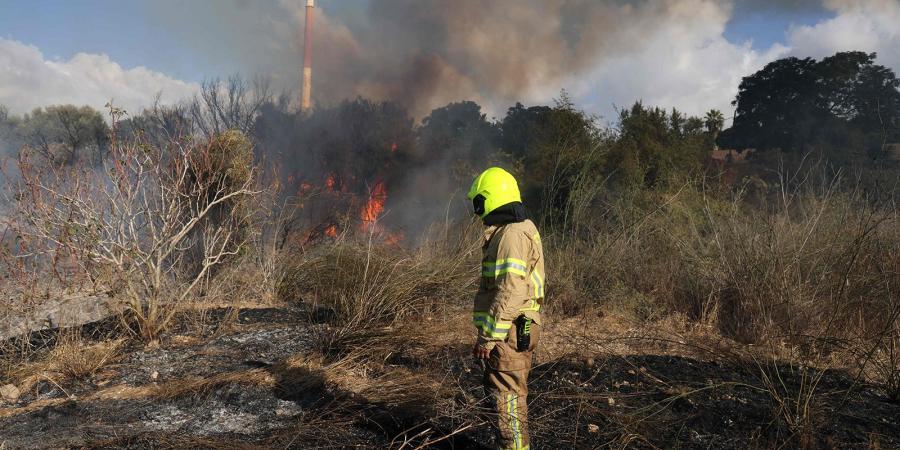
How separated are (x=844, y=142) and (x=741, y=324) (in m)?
17.2

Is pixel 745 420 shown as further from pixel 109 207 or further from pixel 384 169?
pixel 384 169

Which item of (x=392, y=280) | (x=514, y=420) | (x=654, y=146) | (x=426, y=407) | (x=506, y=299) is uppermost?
(x=654, y=146)

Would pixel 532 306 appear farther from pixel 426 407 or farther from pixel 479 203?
pixel 426 407

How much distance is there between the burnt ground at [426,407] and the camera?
355 cm

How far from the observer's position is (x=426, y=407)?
4.09 meters

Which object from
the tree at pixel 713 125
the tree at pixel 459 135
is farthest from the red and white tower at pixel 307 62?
the tree at pixel 713 125

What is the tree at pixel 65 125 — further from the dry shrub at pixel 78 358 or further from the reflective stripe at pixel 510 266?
the reflective stripe at pixel 510 266

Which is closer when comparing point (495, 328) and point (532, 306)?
point (495, 328)

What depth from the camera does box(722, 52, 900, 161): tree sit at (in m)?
20.3

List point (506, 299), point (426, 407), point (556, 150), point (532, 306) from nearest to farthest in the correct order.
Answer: point (506, 299), point (532, 306), point (426, 407), point (556, 150)

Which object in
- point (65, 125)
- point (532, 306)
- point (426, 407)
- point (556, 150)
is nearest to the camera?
point (532, 306)

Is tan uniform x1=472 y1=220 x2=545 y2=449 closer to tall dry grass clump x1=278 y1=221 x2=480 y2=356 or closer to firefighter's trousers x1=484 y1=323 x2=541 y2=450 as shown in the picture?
firefighter's trousers x1=484 y1=323 x2=541 y2=450

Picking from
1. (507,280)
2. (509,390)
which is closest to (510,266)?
(507,280)

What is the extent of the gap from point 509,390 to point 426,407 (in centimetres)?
105
